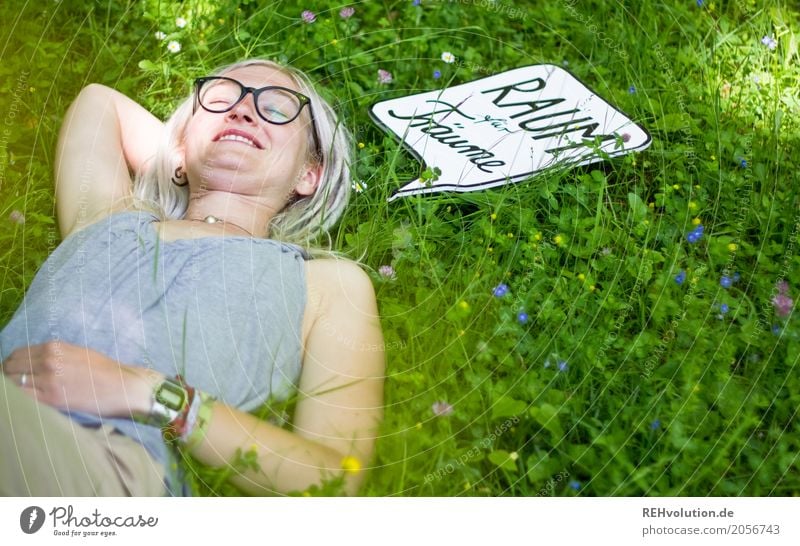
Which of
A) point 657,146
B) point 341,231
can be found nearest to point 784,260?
point 657,146

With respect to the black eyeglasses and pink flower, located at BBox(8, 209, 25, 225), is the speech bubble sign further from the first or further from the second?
pink flower, located at BBox(8, 209, 25, 225)

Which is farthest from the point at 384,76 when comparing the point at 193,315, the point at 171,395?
the point at 171,395

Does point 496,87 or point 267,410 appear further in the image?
point 496,87

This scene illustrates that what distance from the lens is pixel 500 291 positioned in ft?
3.68

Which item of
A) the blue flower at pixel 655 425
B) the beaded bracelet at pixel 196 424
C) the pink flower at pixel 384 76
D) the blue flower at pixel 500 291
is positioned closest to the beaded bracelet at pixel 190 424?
the beaded bracelet at pixel 196 424

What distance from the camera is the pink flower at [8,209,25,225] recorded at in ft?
3.79

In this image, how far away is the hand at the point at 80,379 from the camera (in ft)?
3.10

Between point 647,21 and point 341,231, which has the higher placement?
point 647,21

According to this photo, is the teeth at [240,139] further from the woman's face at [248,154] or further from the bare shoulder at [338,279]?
the bare shoulder at [338,279]

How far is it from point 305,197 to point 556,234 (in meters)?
0.35

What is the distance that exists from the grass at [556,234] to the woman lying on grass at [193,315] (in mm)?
59

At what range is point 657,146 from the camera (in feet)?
4.25

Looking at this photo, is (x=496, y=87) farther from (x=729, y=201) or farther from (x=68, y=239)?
(x=68, y=239)

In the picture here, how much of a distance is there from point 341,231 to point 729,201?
56 centimetres
